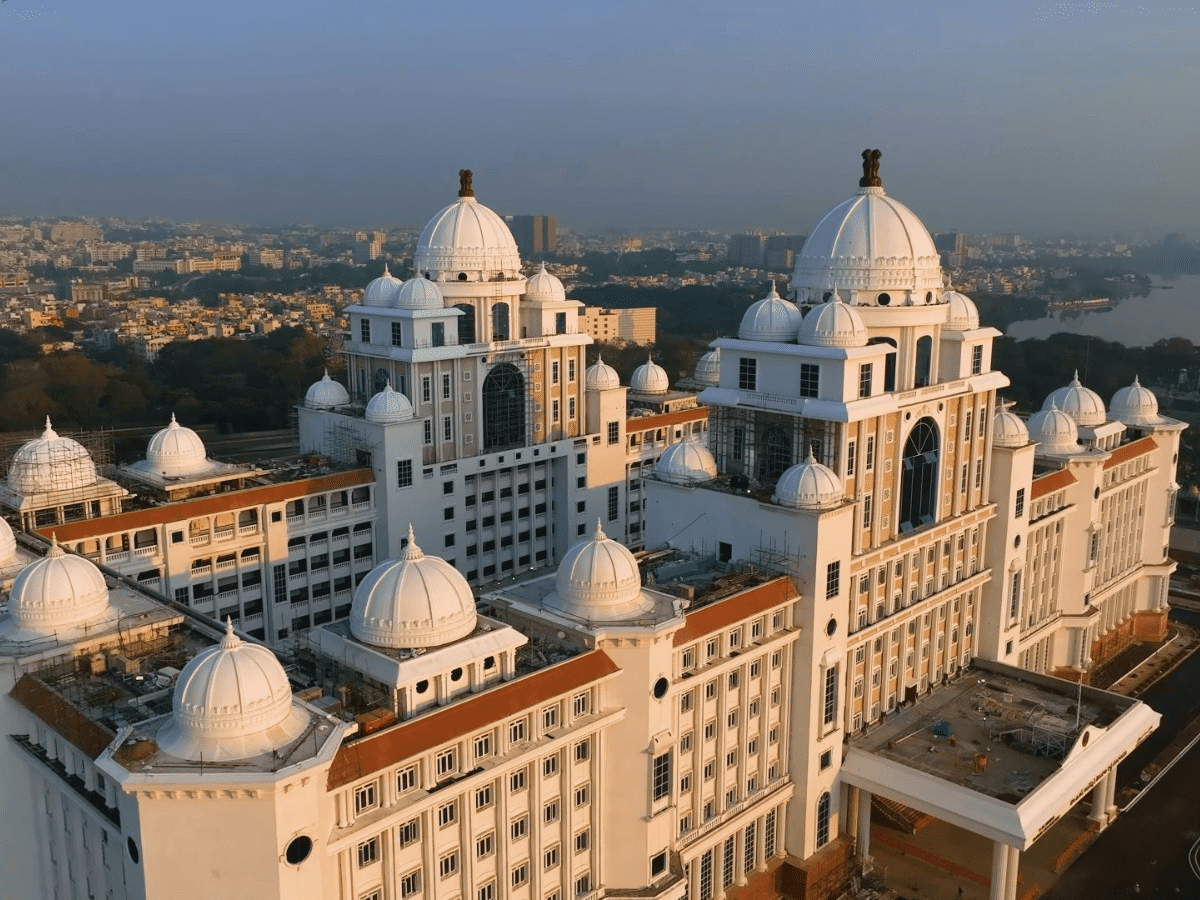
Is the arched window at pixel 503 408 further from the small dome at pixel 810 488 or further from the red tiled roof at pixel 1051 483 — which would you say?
the red tiled roof at pixel 1051 483

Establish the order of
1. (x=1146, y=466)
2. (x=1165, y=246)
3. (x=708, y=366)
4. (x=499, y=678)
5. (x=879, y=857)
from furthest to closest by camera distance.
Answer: (x=1165, y=246) → (x=708, y=366) → (x=1146, y=466) → (x=879, y=857) → (x=499, y=678)

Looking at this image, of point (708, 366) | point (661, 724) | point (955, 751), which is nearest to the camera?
point (661, 724)

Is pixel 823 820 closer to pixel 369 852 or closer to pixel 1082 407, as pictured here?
pixel 369 852

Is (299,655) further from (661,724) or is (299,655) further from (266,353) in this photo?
(266,353)

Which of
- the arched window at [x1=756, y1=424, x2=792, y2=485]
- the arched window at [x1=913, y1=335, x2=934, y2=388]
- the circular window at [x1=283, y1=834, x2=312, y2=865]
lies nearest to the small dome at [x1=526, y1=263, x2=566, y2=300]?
the arched window at [x1=756, y1=424, x2=792, y2=485]

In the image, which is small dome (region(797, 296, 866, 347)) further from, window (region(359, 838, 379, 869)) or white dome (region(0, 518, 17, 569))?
white dome (region(0, 518, 17, 569))

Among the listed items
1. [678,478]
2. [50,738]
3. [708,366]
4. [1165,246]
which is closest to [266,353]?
[708,366]
